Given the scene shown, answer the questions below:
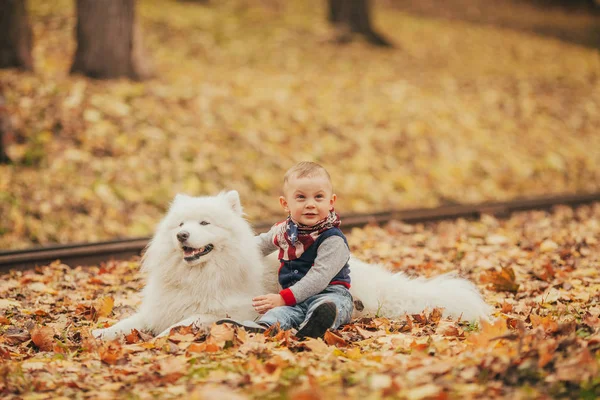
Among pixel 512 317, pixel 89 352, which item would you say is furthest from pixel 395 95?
pixel 89 352

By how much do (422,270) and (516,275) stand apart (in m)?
0.88

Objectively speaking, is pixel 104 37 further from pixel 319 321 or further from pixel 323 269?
pixel 319 321

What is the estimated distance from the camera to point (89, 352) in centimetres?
397

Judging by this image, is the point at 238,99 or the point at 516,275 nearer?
the point at 516,275

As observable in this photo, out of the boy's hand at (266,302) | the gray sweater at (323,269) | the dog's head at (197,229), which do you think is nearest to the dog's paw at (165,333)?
the dog's head at (197,229)

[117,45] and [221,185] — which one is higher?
[117,45]

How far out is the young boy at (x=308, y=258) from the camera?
4234 millimetres

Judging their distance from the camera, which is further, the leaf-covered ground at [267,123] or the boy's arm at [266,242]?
the leaf-covered ground at [267,123]

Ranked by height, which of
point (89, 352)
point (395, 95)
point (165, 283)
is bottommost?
point (89, 352)

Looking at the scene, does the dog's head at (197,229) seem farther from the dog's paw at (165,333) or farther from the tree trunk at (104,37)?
→ the tree trunk at (104,37)

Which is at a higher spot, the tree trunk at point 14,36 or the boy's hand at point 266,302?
the tree trunk at point 14,36

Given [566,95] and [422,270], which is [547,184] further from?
[422,270]

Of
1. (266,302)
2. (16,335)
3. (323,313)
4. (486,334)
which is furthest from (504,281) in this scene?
(16,335)

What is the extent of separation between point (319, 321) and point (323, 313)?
62mm
